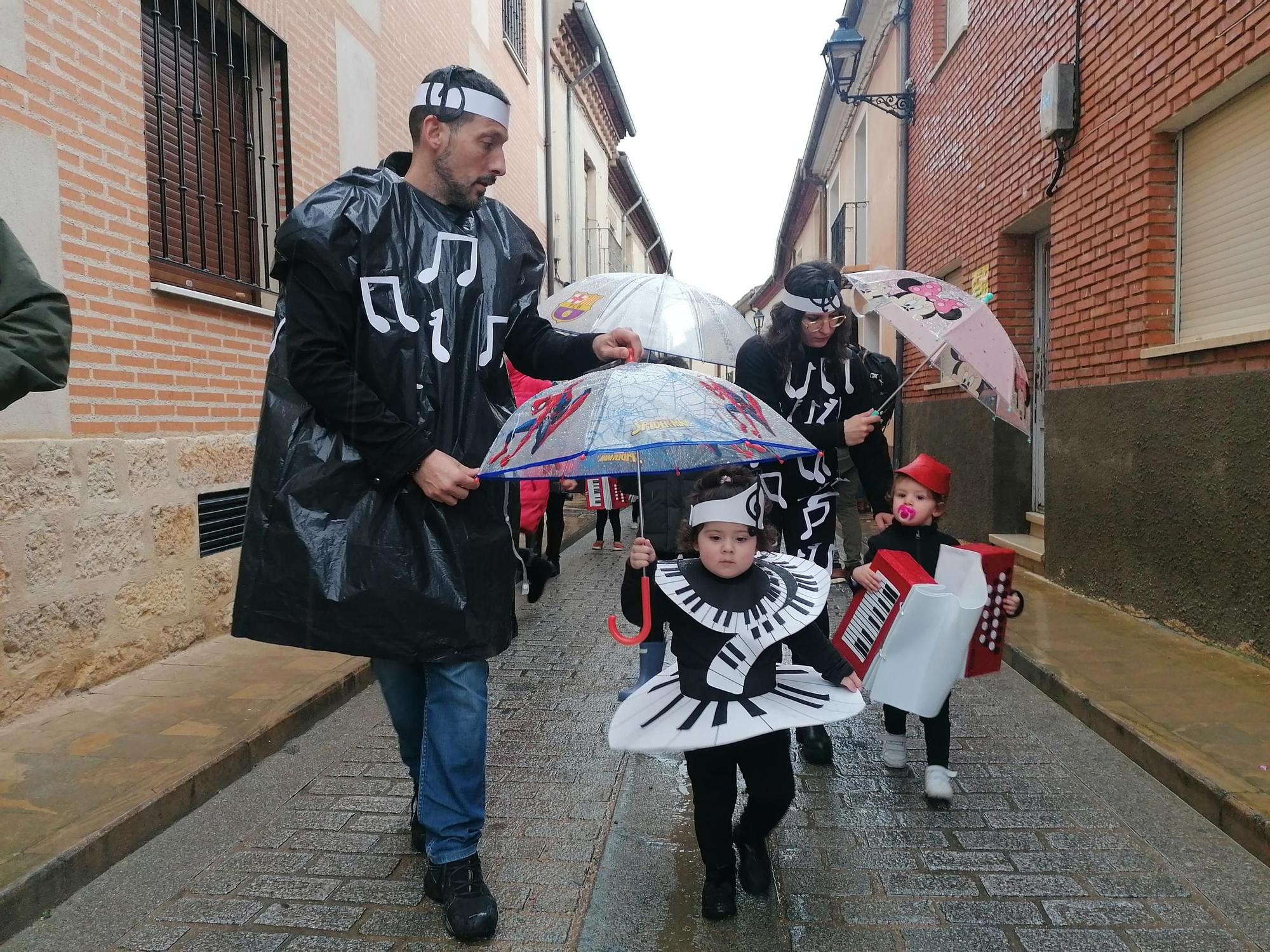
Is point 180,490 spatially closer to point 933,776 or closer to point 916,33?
point 933,776

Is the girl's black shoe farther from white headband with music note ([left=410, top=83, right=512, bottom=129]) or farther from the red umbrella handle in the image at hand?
white headband with music note ([left=410, top=83, right=512, bottom=129])

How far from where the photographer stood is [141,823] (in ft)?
10.4

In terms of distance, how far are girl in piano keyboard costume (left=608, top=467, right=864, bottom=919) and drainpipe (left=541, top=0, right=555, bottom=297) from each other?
1404cm

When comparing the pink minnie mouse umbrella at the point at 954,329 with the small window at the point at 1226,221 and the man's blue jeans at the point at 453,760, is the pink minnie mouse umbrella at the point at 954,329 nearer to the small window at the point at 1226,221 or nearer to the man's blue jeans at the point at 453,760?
the man's blue jeans at the point at 453,760

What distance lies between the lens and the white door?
880cm

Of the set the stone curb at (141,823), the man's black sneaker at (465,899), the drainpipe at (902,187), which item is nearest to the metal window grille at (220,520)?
the stone curb at (141,823)

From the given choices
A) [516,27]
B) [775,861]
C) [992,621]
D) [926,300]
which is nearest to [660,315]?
[926,300]

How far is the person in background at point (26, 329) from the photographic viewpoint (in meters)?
2.18

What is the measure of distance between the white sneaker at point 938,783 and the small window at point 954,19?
8680 mm

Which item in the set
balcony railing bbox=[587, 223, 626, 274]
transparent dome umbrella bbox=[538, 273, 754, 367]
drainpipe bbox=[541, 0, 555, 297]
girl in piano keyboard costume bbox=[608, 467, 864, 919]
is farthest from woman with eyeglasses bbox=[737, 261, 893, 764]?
balcony railing bbox=[587, 223, 626, 274]

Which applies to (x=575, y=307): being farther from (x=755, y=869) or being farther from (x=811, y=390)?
(x=755, y=869)

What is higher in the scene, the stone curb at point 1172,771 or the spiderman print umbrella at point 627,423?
the spiderman print umbrella at point 627,423

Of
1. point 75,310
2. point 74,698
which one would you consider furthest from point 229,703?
point 75,310

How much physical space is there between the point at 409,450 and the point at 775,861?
1.67 meters
